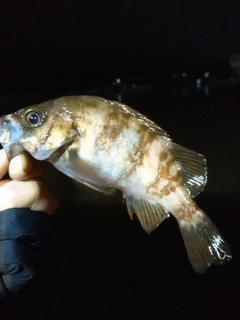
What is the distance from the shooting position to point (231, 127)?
480 centimetres

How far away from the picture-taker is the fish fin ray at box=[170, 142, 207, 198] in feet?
3.32

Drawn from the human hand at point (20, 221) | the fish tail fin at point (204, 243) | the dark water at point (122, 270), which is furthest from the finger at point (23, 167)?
the dark water at point (122, 270)

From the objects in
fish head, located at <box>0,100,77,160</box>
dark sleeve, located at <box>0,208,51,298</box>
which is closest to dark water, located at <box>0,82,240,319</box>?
dark sleeve, located at <box>0,208,51,298</box>

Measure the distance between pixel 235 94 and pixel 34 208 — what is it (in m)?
6.58

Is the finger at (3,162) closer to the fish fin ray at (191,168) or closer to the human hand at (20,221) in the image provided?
the human hand at (20,221)

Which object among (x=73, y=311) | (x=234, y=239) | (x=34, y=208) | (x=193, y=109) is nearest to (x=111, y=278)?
(x=73, y=311)

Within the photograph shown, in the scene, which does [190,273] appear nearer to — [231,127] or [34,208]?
[34,208]

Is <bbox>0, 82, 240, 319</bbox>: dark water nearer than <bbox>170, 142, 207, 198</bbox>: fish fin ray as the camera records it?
No

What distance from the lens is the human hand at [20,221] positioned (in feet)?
3.43

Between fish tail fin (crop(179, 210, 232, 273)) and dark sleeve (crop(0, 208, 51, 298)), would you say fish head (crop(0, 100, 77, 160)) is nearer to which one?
dark sleeve (crop(0, 208, 51, 298))

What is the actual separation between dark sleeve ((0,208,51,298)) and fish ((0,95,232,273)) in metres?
0.14

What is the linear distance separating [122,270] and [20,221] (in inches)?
53.2

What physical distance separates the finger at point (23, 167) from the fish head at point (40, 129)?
0.08 feet

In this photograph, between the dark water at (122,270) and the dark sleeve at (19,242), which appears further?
the dark water at (122,270)
